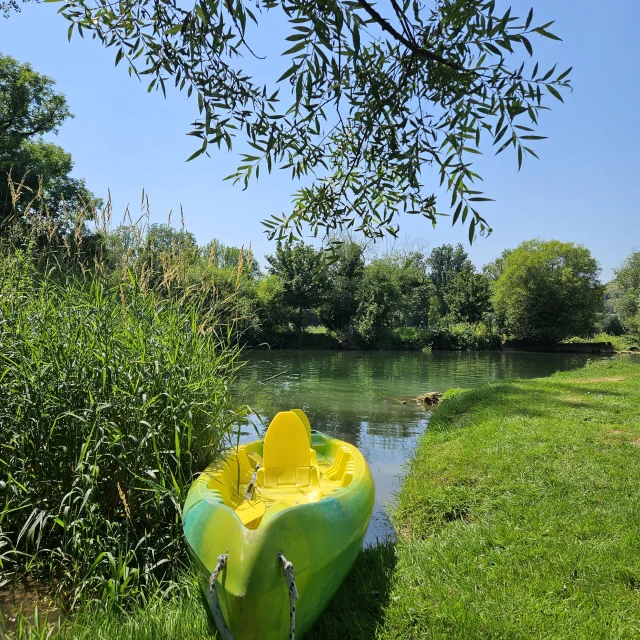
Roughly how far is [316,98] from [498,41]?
2.43ft

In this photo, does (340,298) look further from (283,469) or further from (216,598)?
(216,598)

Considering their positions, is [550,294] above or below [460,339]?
above

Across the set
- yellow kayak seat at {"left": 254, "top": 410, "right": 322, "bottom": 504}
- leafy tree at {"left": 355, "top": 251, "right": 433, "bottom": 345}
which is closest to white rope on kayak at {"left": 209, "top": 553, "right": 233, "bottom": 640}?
yellow kayak seat at {"left": 254, "top": 410, "right": 322, "bottom": 504}

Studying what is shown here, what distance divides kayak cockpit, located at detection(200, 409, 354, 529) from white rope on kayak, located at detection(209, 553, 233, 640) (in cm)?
121

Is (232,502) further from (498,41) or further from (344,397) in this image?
(344,397)

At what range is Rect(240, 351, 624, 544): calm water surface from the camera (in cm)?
649

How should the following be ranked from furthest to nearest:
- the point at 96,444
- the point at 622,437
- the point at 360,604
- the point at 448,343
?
the point at 448,343
the point at 622,437
the point at 360,604
the point at 96,444

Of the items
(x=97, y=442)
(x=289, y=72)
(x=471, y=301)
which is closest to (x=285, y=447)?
(x=97, y=442)

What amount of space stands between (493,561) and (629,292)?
52.2m

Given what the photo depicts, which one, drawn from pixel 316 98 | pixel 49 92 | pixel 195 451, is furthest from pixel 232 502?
pixel 49 92

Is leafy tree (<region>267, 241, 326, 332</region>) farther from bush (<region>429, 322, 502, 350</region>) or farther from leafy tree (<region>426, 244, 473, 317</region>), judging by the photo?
leafy tree (<region>426, 244, 473, 317</region>)

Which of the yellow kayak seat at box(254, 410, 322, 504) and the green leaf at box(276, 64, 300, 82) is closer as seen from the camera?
the green leaf at box(276, 64, 300, 82)

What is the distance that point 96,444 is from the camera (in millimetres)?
3023

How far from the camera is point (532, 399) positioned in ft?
32.8
